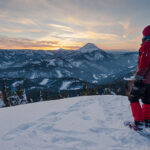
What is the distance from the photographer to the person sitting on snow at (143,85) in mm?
3176

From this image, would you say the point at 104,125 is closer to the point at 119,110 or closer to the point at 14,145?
the point at 119,110

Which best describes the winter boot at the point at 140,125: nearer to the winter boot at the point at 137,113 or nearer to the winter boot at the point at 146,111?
the winter boot at the point at 137,113

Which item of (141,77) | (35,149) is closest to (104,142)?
(35,149)

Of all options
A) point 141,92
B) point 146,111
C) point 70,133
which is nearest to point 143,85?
point 141,92

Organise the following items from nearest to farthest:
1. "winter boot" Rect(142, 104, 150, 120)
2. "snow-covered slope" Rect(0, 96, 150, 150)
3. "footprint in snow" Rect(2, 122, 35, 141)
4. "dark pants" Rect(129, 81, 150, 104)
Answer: "snow-covered slope" Rect(0, 96, 150, 150), "footprint in snow" Rect(2, 122, 35, 141), "dark pants" Rect(129, 81, 150, 104), "winter boot" Rect(142, 104, 150, 120)

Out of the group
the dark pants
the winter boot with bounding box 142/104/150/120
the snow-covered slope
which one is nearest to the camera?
the snow-covered slope

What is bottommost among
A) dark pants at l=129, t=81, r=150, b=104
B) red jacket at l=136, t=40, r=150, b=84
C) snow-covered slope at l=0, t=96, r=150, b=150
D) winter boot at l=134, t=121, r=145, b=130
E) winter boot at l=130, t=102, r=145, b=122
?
snow-covered slope at l=0, t=96, r=150, b=150

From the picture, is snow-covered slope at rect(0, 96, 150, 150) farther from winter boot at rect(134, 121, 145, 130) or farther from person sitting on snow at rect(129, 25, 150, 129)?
person sitting on snow at rect(129, 25, 150, 129)

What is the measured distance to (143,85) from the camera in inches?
132

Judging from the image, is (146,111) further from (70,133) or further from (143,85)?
(70,133)

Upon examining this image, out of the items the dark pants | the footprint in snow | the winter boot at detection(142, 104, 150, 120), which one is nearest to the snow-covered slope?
the footprint in snow

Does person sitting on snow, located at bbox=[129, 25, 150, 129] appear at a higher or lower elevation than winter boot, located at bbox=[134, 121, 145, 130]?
higher

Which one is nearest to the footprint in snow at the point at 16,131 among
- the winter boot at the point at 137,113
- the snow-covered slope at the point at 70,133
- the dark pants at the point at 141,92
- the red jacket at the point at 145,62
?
the snow-covered slope at the point at 70,133

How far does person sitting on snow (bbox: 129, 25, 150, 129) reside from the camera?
318 cm
